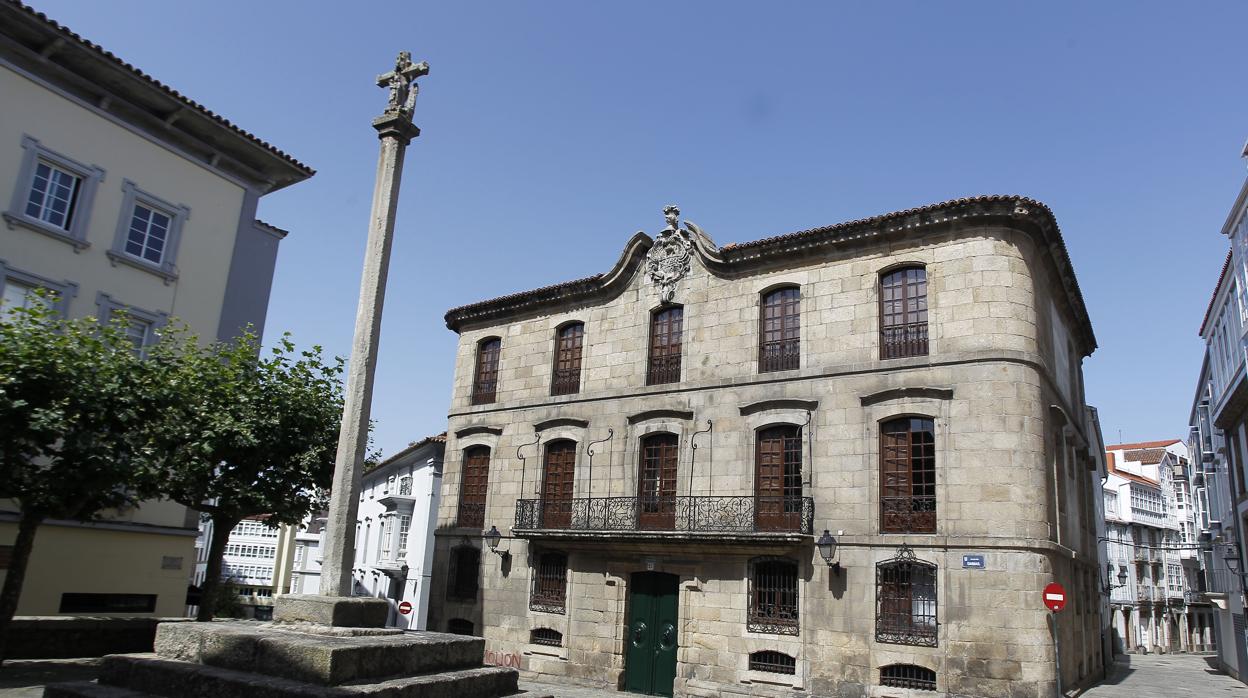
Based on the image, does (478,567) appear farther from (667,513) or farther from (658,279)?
(658,279)

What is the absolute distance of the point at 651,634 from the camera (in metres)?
19.1

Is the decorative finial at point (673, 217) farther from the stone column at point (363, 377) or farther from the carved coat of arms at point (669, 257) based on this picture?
the stone column at point (363, 377)

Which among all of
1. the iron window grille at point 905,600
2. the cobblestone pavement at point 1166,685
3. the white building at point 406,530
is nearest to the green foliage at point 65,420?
the iron window grille at point 905,600

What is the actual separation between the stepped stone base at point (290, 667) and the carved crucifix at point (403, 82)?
7.17 m

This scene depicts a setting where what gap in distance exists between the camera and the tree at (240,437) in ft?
54.8

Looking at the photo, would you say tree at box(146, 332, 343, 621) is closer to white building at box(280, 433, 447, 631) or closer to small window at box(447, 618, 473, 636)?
small window at box(447, 618, 473, 636)

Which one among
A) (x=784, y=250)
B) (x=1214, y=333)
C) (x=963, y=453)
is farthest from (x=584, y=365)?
(x=1214, y=333)

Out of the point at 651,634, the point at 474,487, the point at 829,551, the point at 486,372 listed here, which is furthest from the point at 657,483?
the point at 486,372

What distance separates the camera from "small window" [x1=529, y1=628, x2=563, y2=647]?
20359 mm

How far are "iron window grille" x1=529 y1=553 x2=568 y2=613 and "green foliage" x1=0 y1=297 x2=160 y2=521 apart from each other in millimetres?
9168

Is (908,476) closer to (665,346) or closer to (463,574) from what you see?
(665,346)

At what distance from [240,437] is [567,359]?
336 inches

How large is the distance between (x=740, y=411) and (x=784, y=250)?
377 centimetres

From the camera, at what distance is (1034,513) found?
15.3 m
